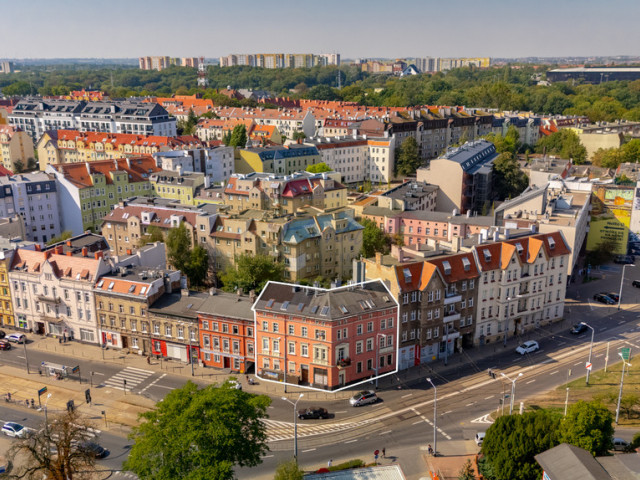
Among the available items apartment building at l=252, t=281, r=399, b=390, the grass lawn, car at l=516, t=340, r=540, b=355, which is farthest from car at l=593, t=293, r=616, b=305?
apartment building at l=252, t=281, r=399, b=390

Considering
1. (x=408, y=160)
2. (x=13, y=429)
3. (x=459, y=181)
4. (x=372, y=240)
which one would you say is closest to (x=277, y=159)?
(x=408, y=160)

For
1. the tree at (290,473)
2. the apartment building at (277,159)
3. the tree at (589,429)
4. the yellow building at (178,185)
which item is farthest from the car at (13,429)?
the apartment building at (277,159)

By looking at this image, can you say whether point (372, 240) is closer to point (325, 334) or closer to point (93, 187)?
point (325, 334)

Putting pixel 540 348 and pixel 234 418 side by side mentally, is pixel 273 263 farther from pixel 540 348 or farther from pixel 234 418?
pixel 234 418

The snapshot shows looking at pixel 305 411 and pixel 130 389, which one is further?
pixel 130 389

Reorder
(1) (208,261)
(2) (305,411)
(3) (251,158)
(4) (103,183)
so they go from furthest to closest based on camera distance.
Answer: (3) (251,158), (4) (103,183), (1) (208,261), (2) (305,411)

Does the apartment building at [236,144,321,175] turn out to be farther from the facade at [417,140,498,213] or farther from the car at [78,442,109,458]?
the car at [78,442,109,458]

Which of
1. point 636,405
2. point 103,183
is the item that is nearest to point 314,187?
point 103,183
